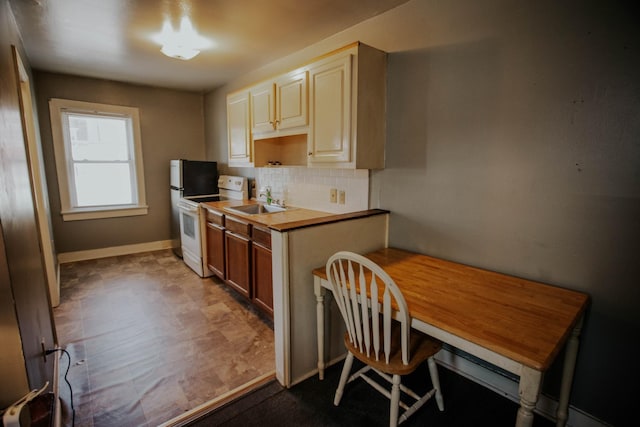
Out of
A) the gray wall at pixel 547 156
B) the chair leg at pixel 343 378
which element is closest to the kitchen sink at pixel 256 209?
the gray wall at pixel 547 156

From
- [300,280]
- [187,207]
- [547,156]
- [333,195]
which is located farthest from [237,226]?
[547,156]

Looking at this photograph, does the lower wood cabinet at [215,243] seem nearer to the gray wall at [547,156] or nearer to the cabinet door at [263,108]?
the cabinet door at [263,108]

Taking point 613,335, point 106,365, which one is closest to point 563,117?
point 613,335

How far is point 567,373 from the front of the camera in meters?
1.45

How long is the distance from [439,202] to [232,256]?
6.45 feet

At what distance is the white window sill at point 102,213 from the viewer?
4.19 meters

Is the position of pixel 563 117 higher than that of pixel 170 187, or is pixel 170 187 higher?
pixel 563 117

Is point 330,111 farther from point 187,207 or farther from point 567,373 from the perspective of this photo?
point 187,207

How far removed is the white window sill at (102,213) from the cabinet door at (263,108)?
2683 millimetres

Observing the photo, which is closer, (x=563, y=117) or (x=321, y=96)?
(x=563, y=117)

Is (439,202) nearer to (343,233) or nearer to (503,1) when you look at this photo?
(343,233)

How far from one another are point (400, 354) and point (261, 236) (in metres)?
1.43

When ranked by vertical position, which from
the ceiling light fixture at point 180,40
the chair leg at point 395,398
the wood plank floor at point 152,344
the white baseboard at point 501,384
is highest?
the ceiling light fixture at point 180,40

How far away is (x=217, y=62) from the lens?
338cm
